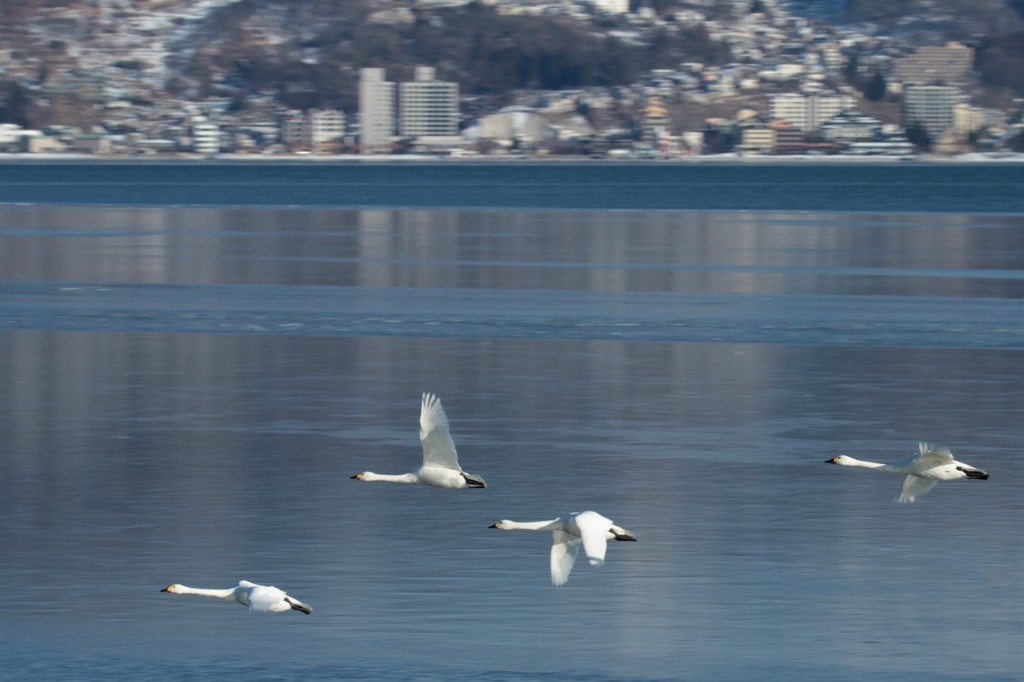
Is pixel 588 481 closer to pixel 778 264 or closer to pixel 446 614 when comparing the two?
pixel 446 614

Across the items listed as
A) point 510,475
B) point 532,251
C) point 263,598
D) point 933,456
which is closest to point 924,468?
point 933,456

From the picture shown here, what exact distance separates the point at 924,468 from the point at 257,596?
4307mm

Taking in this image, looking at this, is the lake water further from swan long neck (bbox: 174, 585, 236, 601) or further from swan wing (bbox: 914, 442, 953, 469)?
swan wing (bbox: 914, 442, 953, 469)

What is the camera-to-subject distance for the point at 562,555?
9102 mm

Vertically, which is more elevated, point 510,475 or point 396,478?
point 396,478

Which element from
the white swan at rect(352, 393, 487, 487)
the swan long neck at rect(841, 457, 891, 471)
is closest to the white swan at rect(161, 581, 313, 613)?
the white swan at rect(352, 393, 487, 487)

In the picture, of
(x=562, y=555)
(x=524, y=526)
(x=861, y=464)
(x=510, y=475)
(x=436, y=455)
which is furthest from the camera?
(x=510, y=475)

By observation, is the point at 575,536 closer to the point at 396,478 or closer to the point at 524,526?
the point at 524,526

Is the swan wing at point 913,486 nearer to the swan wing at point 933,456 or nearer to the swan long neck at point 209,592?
the swan wing at point 933,456

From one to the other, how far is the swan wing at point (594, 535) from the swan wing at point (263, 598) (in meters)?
1.36

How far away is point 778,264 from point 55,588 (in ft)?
88.0

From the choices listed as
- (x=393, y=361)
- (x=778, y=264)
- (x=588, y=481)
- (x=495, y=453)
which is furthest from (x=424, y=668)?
(x=778, y=264)

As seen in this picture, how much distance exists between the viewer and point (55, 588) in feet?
30.8

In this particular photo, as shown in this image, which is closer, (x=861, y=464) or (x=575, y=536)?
(x=575, y=536)
